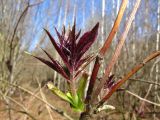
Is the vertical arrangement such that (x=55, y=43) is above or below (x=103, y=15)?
below

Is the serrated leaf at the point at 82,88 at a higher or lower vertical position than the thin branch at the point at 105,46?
lower

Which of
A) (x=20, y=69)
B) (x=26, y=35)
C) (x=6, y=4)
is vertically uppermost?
(x=6, y=4)

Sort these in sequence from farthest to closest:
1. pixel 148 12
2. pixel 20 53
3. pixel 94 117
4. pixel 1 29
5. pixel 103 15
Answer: pixel 103 15
pixel 148 12
pixel 20 53
pixel 1 29
pixel 94 117

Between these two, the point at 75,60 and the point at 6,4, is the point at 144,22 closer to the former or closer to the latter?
the point at 6,4

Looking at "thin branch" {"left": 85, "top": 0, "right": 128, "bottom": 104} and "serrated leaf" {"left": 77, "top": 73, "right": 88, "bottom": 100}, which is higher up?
"thin branch" {"left": 85, "top": 0, "right": 128, "bottom": 104}

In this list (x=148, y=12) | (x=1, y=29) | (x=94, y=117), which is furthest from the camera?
(x=148, y=12)

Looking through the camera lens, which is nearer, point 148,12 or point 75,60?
point 75,60

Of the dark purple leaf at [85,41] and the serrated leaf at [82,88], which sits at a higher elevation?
the dark purple leaf at [85,41]

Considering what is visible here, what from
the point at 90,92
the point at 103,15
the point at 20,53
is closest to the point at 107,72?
the point at 90,92

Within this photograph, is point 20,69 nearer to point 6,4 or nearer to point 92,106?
point 6,4

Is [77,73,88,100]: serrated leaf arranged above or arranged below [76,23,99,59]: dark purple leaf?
below
